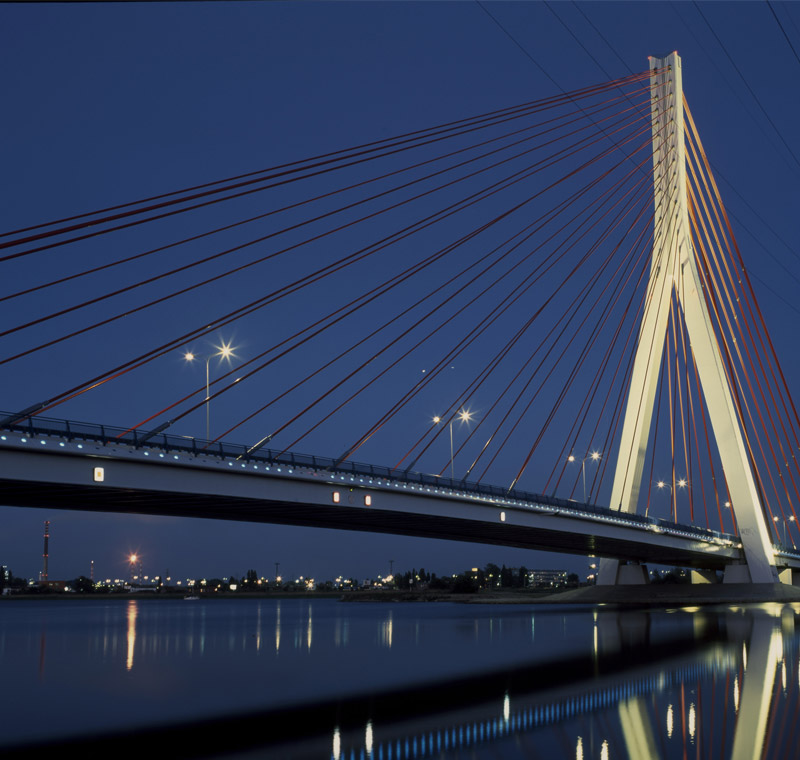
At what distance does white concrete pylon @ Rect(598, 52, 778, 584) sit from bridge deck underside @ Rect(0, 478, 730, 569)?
8.20m

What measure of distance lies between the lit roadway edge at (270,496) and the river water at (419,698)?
5.34m

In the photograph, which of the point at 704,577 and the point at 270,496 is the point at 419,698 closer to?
the point at 270,496

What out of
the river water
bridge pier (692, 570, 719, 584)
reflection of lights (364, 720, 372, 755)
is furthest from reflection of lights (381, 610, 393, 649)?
bridge pier (692, 570, 719, 584)

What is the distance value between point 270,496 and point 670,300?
25851mm

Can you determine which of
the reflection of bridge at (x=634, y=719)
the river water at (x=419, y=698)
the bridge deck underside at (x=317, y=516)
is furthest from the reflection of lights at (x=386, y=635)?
the reflection of bridge at (x=634, y=719)

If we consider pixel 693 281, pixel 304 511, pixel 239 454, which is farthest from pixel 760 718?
pixel 693 281

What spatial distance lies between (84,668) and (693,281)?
116ft

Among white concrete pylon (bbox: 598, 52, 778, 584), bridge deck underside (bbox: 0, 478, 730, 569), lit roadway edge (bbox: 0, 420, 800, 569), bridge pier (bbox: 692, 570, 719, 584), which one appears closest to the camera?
lit roadway edge (bbox: 0, 420, 800, 569)

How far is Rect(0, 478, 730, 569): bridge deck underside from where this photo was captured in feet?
96.6

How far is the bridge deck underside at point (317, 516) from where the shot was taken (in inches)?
1159

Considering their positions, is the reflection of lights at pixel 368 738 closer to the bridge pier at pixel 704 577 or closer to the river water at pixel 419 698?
the river water at pixel 419 698

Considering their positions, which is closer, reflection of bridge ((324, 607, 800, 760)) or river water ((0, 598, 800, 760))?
reflection of bridge ((324, 607, 800, 760))

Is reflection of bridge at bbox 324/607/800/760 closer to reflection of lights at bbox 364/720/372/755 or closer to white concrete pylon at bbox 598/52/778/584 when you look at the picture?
reflection of lights at bbox 364/720/372/755

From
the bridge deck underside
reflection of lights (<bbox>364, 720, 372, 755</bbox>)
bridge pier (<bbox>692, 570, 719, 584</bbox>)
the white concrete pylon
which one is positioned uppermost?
the white concrete pylon
